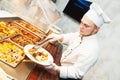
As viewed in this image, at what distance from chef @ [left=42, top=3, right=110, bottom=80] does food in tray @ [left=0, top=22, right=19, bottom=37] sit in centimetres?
69

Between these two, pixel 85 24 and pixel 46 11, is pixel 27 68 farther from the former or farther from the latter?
pixel 46 11

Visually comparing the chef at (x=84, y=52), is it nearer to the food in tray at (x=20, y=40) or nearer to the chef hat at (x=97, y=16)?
the chef hat at (x=97, y=16)

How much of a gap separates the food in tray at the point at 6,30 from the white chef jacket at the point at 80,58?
2.47 feet

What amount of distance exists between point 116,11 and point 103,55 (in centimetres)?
97

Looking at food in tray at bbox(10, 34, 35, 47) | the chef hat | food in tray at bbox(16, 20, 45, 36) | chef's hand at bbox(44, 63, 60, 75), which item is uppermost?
the chef hat

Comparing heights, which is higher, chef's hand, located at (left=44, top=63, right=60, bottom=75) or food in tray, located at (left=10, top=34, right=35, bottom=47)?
chef's hand, located at (left=44, top=63, right=60, bottom=75)

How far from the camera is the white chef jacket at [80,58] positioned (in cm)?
229

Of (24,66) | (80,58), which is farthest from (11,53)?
(80,58)

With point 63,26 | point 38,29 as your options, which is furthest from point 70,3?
point 38,29

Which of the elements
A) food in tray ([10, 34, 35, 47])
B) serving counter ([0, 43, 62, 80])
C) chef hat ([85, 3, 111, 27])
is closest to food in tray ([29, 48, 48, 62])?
serving counter ([0, 43, 62, 80])

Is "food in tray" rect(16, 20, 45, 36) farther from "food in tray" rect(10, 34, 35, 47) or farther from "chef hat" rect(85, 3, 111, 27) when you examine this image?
"chef hat" rect(85, 3, 111, 27)

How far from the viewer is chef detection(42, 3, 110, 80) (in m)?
2.29

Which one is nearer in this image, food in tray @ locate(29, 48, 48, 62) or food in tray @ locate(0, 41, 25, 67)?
food in tray @ locate(0, 41, 25, 67)

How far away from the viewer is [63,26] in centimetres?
504
